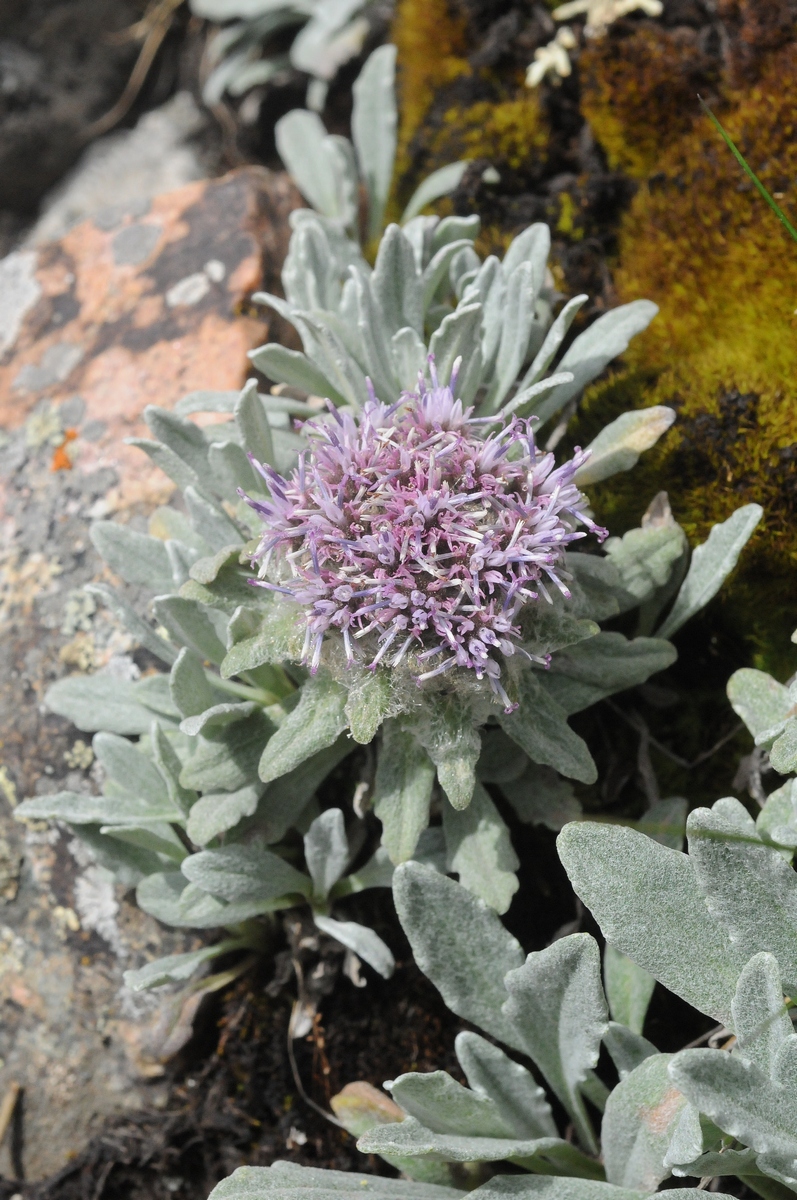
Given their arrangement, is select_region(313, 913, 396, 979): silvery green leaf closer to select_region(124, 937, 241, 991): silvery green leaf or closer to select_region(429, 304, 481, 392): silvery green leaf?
select_region(124, 937, 241, 991): silvery green leaf

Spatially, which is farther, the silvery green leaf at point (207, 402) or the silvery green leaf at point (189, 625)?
the silvery green leaf at point (207, 402)

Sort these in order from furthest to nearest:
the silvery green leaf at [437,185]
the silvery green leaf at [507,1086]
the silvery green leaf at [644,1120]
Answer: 1. the silvery green leaf at [437,185]
2. the silvery green leaf at [507,1086]
3. the silvery green leaf at [644,1120]

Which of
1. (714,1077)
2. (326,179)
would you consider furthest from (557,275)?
(714,1077)

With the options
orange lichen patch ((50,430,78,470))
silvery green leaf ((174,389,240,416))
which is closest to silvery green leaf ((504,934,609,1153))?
silvery green leaf ((174,389,240,416))

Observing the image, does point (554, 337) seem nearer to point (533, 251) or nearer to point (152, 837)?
point (533, 251)

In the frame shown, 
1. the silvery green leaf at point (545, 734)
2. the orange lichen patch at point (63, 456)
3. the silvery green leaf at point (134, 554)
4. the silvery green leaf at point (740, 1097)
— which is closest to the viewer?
the silvery green leaf at point (740, 1097)

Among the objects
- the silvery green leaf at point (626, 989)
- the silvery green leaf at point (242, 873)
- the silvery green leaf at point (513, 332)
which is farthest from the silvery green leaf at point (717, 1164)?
the silvery green leaf at point (513, 332)

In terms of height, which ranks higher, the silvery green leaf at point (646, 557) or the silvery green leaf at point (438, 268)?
the silvery green leaf at point (438, 268)

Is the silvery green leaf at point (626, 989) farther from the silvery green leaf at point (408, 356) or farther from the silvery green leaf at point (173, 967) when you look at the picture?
the silvery green leaf at point (408, 356)
